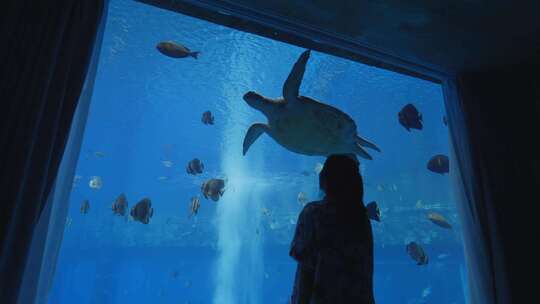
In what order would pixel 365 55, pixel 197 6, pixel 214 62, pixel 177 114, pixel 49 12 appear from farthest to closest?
pixel 177 114 < pixel 214 62 < pixel 365 55 < pixel 197 6 < pixel 49 12

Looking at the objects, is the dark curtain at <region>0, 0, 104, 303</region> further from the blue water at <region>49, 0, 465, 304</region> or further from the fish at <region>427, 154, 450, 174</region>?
the fish at <region>427, 154, 450, 174</region>

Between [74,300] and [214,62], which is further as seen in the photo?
[74,300]

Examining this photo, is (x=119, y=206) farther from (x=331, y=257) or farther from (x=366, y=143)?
(x=331, y=257)

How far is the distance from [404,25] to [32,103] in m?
3.19

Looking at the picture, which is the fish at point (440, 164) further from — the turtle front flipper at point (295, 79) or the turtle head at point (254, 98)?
the turtle head at point (254, 98)

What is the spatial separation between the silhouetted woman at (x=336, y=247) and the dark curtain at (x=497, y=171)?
2.67 metres

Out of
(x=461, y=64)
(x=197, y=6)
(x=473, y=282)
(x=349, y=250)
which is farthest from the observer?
(x=461, y=64)

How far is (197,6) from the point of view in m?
2.91

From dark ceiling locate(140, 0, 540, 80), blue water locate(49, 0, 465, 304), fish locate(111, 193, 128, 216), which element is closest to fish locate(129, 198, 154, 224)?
fish locate(111, 193, 128, 216)

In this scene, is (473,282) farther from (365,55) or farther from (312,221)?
(312,221)

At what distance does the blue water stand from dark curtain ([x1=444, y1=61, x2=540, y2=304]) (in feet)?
1.39

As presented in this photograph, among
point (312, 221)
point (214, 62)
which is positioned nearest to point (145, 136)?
point (214, 62)

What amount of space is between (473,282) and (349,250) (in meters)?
2.81

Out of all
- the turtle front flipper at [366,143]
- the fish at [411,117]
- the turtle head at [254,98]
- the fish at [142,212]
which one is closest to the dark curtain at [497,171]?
the fish at [411,117]
